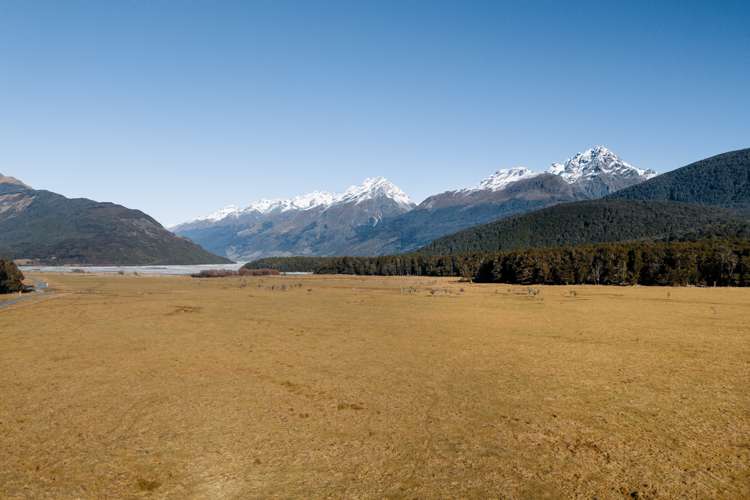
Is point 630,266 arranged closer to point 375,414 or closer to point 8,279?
point 375,414

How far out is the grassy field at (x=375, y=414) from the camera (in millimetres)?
14992

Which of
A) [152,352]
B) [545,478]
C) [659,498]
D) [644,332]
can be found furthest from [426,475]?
[644,332]

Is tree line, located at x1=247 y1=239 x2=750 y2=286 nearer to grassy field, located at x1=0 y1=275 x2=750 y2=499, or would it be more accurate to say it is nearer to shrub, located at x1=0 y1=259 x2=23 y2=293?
grassy field, located at x1=0 y1=275 x2=750 y2=499

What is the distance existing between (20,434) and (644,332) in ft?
142

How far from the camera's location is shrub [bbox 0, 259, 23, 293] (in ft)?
323

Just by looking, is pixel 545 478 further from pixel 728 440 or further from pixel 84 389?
pixel 84 389

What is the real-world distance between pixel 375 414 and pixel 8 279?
106m

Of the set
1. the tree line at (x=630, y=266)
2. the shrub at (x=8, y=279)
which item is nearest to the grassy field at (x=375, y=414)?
the shrub at (x=8, y=279)

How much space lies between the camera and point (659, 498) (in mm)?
13883

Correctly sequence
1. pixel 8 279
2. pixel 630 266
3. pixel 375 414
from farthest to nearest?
pixel 630 266, pixel 8 279, pixel 375 414

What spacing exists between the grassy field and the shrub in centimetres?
7184

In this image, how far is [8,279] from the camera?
98.7 metres

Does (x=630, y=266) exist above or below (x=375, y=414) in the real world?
below

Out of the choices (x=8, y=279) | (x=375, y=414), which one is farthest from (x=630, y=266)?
(x=8, y=279)
